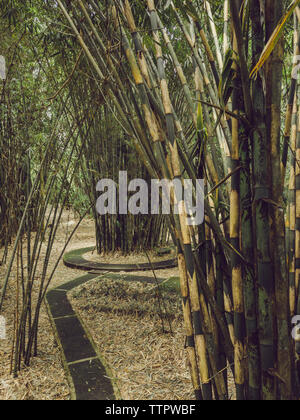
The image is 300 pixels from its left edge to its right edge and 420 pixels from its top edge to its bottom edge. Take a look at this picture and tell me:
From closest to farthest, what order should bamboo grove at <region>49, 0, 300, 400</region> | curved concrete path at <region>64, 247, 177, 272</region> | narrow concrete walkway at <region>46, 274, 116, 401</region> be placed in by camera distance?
bamboo grove at <region>49, 0, 300, 400</region>, narrow concrete walkway at <region>46, 274, 116, 401</region>, curved concrete path at <region>64, 247, 177, 272</region>

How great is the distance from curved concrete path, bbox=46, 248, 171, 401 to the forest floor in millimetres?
37

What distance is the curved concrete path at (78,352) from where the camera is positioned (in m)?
1.23

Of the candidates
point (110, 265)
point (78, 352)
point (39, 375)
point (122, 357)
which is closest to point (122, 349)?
point (122, 357)

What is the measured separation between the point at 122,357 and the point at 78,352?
20 centimetres

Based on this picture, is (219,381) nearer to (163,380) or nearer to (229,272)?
(229,272)

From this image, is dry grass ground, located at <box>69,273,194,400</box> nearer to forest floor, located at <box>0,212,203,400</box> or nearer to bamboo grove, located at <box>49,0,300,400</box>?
forest floor, located at <box>0,212,203,400</box>

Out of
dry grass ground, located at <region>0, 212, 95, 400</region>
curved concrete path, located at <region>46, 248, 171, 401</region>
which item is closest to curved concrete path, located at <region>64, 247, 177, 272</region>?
curved concrete path, located at <region>46, 248, 171, 401</region>

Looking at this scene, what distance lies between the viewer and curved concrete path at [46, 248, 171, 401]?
4.04ft

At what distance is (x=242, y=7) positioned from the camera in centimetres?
63

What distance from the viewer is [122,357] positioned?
1.54 m

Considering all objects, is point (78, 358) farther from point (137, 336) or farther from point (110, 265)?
point (110, 265)

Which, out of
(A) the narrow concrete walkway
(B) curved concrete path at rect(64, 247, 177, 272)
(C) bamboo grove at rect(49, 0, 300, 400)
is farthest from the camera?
(B) curved concrete path at rect(64, 247, 177, 272)

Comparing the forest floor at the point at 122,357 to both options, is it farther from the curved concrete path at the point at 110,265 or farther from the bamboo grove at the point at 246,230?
the curved concrete path at the point at 110,265

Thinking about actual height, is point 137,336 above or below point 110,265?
below
